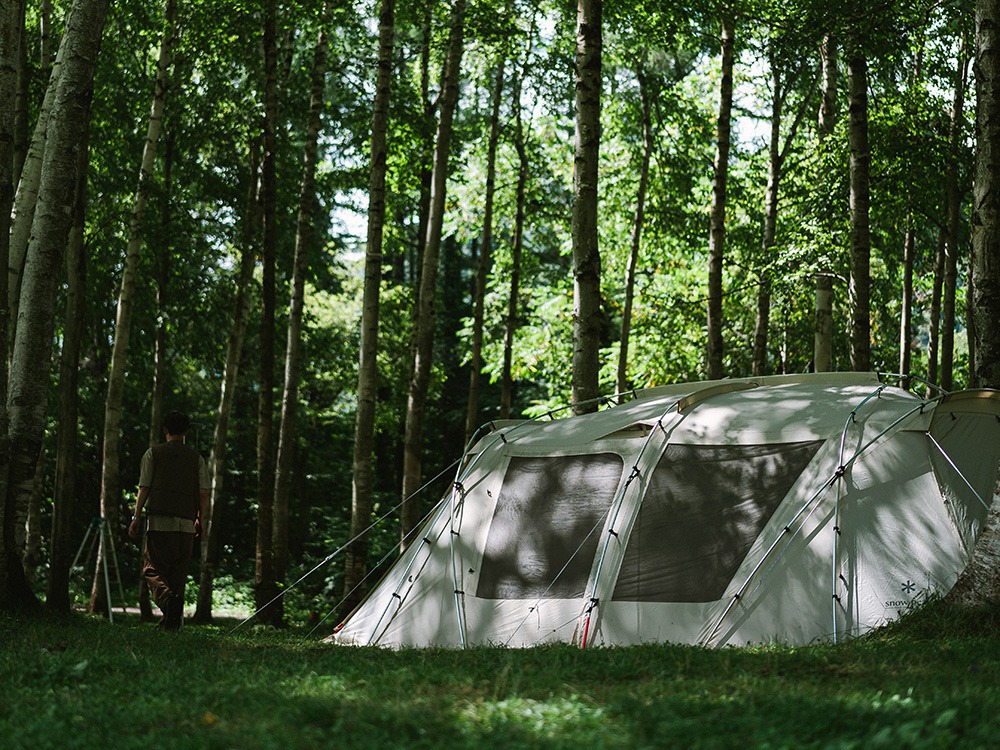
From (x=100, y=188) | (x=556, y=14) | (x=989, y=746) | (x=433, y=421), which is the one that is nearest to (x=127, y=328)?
(x=100, y=188)

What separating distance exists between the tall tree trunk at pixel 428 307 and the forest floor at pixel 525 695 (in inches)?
307

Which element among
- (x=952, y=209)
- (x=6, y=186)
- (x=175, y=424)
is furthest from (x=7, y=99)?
(x=952, y=209)

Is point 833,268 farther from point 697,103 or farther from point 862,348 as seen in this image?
point 697,103

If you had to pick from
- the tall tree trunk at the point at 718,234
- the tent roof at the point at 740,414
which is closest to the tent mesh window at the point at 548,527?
the tent roof at the point at 740,414

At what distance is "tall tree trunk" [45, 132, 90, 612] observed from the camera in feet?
32.4

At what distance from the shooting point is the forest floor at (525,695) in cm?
420

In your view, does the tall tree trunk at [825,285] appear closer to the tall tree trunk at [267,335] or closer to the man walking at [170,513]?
the tall tree trunk at [267,335]

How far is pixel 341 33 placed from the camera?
62.7 ft

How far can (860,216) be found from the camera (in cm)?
1330

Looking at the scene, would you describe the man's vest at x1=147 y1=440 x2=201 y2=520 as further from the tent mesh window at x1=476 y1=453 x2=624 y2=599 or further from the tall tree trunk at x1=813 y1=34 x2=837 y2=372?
the tall tree trunk at x1=813 y1=34 x2=837 y2=372

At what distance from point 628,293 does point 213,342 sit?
8.41 metres

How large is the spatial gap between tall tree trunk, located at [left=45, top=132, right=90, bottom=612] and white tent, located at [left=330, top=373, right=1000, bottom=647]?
2.60 m

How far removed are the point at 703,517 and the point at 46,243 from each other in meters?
5.44

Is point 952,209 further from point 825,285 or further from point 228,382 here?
point 228,382
